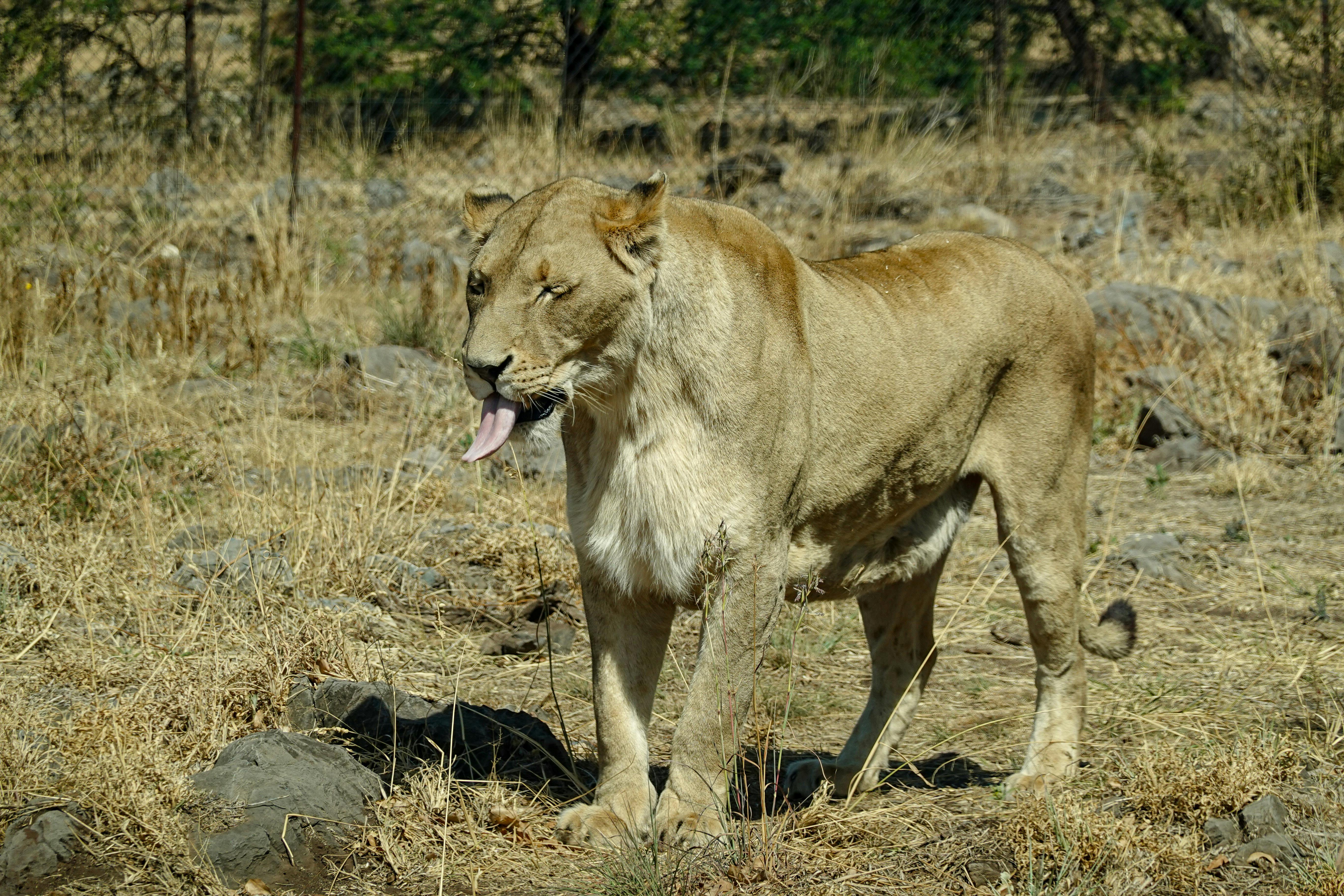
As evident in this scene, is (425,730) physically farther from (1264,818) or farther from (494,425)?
(1264,818)

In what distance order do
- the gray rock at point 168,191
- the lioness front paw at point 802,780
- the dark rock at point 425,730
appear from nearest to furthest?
the dark rock at point 425,730
the lioness front paw at point 802,780
the gray rock at point 168,191

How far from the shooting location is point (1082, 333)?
168 inches

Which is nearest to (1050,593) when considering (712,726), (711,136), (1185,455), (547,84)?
(712,726)

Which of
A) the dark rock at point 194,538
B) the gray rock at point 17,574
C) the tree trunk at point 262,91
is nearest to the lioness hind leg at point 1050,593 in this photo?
the dark rock at point 194,538

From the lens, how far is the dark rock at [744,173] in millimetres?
11602

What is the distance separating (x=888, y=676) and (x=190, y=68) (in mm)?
9130

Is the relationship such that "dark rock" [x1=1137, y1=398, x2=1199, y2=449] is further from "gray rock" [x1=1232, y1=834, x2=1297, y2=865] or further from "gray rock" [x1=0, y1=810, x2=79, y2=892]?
"gray rock" [x1=0, y1=810, x2=79, y2=892]

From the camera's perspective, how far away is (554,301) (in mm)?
3184

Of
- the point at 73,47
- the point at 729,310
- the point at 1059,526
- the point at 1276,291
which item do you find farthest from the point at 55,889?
the point at 73,47

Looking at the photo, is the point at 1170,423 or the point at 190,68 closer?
the point at 1170,423

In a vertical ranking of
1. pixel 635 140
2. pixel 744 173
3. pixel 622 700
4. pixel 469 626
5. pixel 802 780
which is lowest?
pixel 469 626

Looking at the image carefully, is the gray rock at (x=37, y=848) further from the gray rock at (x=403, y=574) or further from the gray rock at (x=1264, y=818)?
the gray rock at (x=1264, y=818)

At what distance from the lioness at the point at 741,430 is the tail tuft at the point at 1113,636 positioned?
12.2 inches

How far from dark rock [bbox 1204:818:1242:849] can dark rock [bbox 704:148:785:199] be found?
27.4 feet
